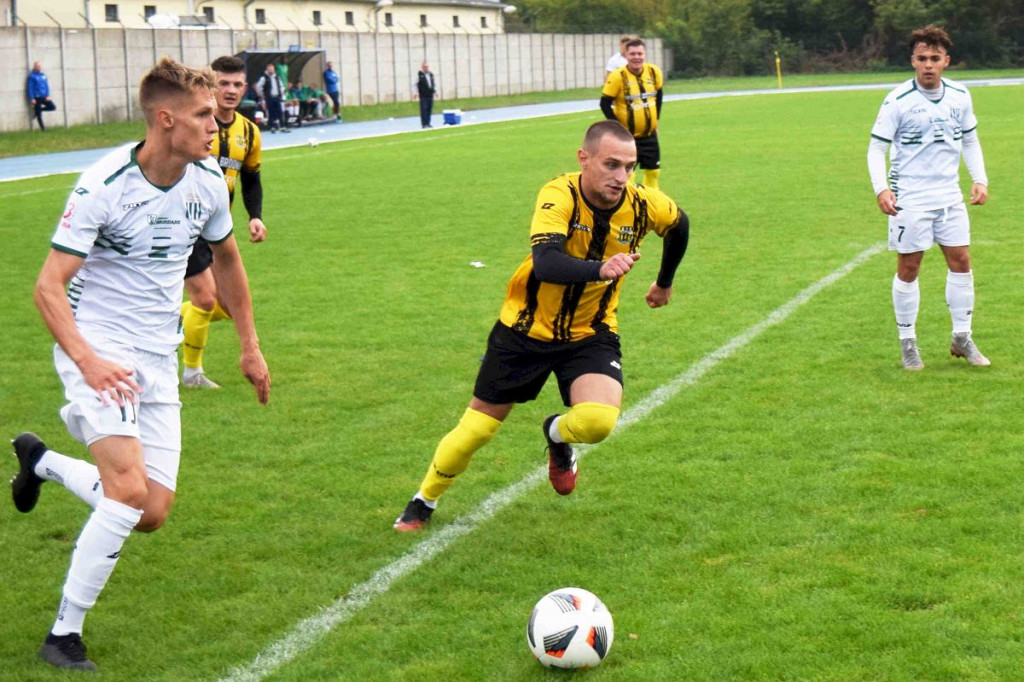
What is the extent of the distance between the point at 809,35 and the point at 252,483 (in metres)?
78.5

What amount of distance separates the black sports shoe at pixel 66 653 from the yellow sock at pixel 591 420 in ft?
7.25

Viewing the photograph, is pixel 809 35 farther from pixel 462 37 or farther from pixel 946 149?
pixel 946 149

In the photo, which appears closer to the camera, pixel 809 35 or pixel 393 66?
pixel 393 66

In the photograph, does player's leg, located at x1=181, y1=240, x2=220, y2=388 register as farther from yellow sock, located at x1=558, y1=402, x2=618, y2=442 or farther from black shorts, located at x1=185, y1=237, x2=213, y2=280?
yellow sock, located at x1=558, y1=402, x2=618, y2=442

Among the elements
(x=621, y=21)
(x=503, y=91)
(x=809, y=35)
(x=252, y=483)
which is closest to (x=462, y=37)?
(x=503, y=91)

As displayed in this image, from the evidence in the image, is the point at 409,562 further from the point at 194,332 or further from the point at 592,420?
the point at 194,332

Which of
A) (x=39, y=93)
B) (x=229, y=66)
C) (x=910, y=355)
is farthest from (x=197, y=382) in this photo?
(x=39, y=93)

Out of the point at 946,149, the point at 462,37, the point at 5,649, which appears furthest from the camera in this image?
the point at 462,37

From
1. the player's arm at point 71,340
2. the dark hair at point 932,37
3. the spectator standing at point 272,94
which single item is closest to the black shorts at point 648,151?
the dark hair at point 932,37

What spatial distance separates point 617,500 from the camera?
627 centimetres

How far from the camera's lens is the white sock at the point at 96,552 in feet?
14.8

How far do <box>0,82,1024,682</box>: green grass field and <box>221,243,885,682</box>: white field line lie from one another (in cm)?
3

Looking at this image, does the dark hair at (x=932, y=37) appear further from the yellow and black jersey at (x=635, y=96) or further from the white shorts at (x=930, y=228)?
the yellow and black jersey at (x=635, y=96)

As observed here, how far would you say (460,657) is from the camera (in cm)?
457
